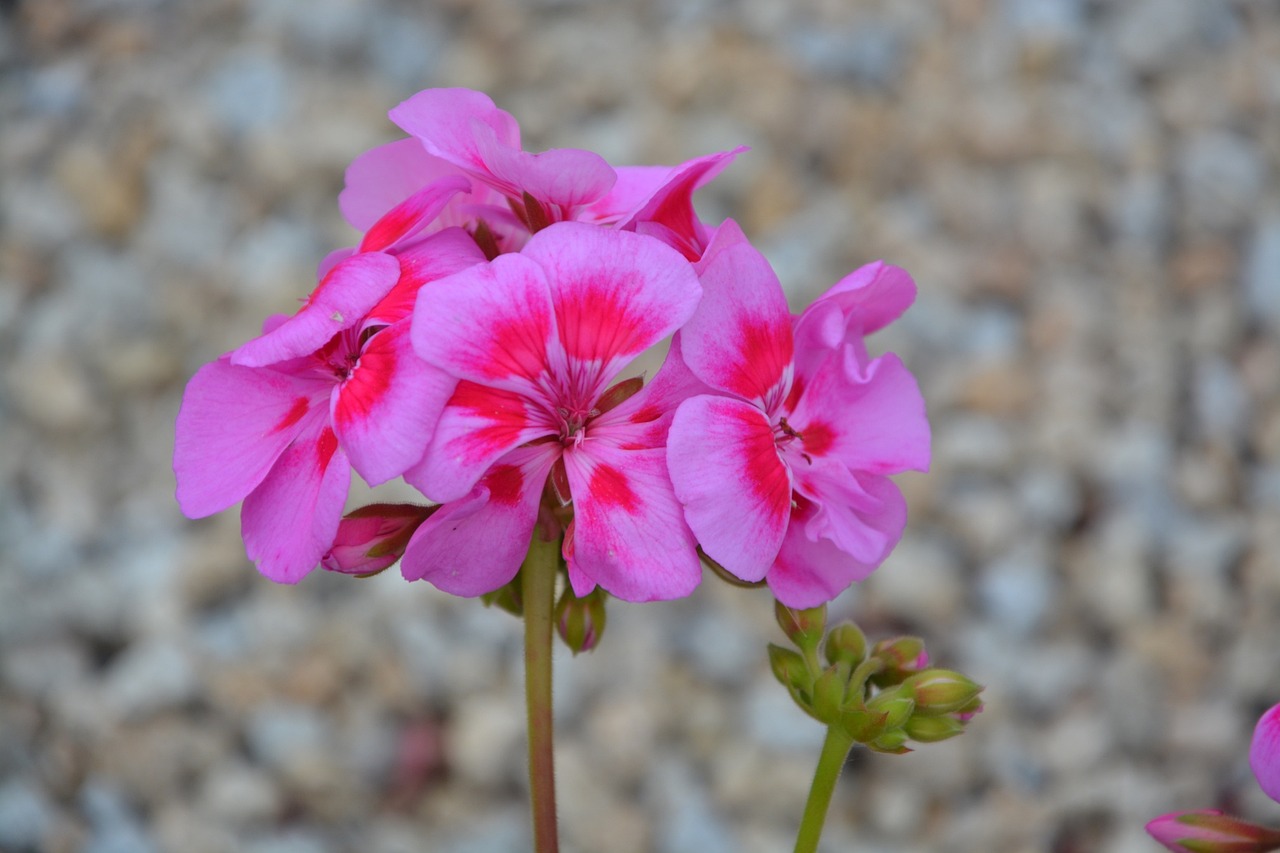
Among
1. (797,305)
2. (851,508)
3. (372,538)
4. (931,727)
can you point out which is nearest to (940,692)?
(931,727)

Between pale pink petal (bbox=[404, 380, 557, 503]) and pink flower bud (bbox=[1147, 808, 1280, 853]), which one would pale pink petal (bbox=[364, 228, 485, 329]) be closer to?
pale pink petal (bbox=[404, 380, 557, 503])

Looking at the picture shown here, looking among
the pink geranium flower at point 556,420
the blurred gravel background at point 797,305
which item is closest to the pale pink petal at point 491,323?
the pink geranium flower at point 556,420

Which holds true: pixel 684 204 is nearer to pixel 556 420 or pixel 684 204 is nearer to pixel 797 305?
pixel 556 420

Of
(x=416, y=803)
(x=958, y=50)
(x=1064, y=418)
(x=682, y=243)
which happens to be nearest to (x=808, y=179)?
(x=958, y=50)

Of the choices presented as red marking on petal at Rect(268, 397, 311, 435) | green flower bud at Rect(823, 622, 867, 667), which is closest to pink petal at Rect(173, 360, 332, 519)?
red marking on petal at Rect(268, 397, 311, 435)

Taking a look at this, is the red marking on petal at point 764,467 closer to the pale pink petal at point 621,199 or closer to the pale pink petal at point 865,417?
the pale pink petal at point 865,417

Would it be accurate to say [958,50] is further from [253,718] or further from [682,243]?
[682,243]

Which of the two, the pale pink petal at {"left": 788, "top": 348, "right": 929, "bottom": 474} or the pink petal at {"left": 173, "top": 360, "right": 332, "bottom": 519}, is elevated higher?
the pale pink petal at {"left": 788, "top": 348, "right": 929, "bottom": 474}
